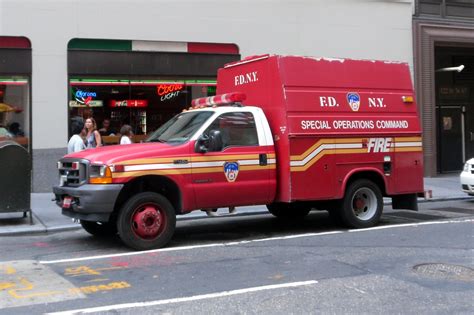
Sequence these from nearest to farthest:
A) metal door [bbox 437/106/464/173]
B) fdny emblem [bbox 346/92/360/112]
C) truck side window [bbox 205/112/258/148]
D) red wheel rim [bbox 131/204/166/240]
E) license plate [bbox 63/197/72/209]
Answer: red wheel rim [bbox 131/204/166/240] < license plate [bbox 63/197/72/209] < truck side window [bbox 205/112/258/148] < fdny emblem [bbox 346/92/360/112] < metal door [bbox 437/106/464/173]

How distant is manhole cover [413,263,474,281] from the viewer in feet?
20.8

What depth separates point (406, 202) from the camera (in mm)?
10188

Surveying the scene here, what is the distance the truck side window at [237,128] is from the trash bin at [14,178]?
12.2 ft

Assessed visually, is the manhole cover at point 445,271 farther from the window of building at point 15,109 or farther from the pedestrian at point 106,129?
the window of building at point 15,109

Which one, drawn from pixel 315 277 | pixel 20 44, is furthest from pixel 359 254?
pixel 20 44

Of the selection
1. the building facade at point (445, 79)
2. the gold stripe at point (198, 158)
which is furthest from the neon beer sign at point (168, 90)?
the building facade at point (445, 79)

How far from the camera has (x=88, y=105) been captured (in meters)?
14.3

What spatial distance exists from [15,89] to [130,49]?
3.10m

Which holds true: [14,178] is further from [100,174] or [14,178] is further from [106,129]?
[106,129]

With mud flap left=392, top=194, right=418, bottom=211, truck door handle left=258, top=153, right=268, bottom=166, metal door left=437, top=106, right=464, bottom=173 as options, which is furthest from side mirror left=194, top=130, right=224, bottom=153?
metal door left=437, top=106, right=464, bottom=173

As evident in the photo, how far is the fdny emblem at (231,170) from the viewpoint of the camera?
8266 millimetres

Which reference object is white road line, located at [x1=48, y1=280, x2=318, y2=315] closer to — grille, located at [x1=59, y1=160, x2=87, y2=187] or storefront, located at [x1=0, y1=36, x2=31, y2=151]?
grille, located at [x1=59, y1=160, x2=87, y2=187]

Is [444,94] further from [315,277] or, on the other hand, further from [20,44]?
[315,277]

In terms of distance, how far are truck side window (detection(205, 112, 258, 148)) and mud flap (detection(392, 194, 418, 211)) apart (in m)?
3.28
